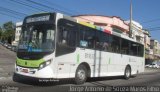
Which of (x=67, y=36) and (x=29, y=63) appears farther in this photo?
(x=67, y=36)

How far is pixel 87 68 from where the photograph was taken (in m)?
15.6

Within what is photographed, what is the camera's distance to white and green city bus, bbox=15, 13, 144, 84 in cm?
1279

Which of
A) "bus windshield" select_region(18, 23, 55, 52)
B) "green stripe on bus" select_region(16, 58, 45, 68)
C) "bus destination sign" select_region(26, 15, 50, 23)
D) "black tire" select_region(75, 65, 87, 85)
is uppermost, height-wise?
"bus destination sign" select_region(26, 15, 50, 23)

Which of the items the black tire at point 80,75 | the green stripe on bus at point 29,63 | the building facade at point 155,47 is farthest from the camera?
the building facade at point 155,47

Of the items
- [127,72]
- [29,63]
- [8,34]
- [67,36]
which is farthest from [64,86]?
[8,34]

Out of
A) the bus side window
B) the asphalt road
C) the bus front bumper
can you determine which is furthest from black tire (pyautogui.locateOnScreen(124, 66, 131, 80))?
the bus front bumper

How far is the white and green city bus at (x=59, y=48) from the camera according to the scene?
12.8 meters

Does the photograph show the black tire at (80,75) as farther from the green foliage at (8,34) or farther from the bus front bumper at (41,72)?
the green foliage at (8,34)

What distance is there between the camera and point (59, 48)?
43.0ft

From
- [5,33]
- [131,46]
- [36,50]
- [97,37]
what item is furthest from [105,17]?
[5,33]

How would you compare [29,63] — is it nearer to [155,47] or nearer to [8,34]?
[8,34]

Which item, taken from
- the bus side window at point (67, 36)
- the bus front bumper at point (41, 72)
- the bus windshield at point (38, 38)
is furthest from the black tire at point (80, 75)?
the bus windshield at point (38, 38)

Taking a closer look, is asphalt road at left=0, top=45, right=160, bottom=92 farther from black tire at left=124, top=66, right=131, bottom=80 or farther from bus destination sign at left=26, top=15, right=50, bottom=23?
black tire at left=124, top=66, right=131, bottom=80

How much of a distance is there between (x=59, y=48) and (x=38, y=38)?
3.32 ft
